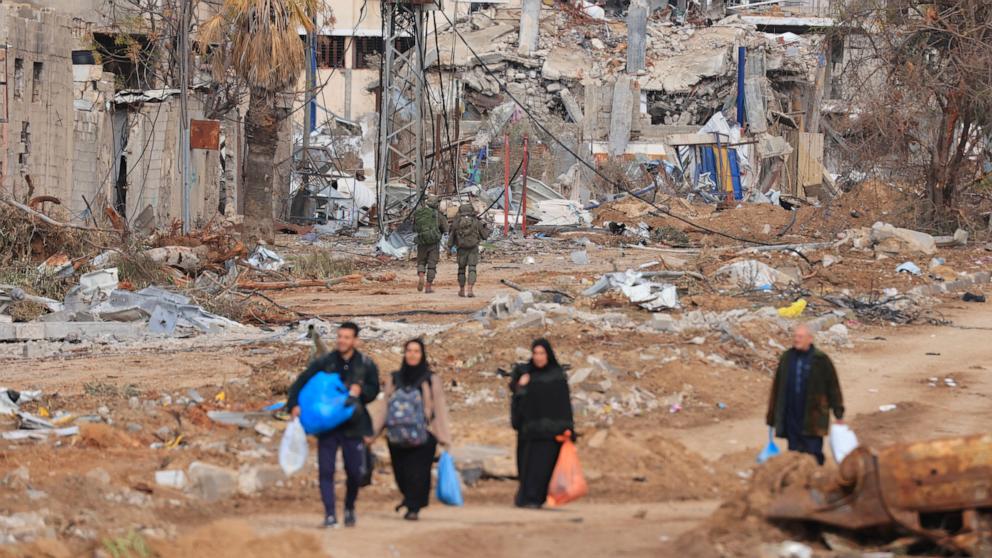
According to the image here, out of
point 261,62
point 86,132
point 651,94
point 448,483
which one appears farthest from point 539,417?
point 651,94

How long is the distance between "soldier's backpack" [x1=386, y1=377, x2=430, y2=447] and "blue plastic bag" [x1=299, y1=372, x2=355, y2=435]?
297 mm

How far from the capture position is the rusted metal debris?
7.08 meters

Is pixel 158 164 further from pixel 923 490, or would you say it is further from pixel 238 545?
pixel 923 490

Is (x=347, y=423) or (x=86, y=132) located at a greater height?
(x=86, y=132)

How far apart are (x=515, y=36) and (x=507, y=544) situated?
1725 inches

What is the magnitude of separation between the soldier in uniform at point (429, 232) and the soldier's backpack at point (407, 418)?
39.9 ft

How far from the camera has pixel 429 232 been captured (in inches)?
811

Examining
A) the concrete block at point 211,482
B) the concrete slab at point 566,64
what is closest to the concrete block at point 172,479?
the concrete block at point 211,482

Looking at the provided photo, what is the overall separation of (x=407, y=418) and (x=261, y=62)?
1973cm

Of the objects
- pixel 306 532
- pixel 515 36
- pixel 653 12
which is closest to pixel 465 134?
pixel 515 36

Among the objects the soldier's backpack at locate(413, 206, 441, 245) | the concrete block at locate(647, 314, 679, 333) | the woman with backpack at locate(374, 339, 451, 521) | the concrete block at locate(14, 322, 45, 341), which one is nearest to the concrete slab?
the soldier's backpack at locate(413, 206, 441, 245)

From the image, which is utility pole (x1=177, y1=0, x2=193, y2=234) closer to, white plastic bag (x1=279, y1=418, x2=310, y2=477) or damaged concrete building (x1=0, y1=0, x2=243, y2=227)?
damaged concrete building (x1=0, y1=0, x2=243, y2=227)

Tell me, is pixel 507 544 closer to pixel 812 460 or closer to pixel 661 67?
pixel 812 460

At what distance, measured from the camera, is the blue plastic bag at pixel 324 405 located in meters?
8.23
